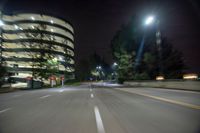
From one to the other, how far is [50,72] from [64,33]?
49763 millimetres

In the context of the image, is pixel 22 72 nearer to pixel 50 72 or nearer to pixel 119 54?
pixel 50 72

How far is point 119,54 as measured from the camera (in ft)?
178

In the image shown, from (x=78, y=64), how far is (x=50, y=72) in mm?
94490

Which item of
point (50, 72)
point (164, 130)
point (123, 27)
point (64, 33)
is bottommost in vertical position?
point (164, 130)

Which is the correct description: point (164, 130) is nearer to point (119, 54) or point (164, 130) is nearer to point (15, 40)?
point (119, 54)

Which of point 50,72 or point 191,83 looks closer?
point 191,83

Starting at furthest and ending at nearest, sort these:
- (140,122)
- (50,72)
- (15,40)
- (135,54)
Answer: 1. (15,40)
2. (135,54)
3. (50,72)
4. (140,122)

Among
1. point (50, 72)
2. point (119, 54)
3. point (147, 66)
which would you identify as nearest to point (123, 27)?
point (119, 54)

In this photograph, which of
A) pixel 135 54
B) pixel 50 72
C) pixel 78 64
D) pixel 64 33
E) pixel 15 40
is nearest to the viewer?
pixel 50 72

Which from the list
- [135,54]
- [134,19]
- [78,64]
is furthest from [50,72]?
[78,64]

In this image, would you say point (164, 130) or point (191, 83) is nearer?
point (164, 130)

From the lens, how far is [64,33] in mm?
94938

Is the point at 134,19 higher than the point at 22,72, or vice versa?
the point at 134,19

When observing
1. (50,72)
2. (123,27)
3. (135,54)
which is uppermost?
(123,27)
